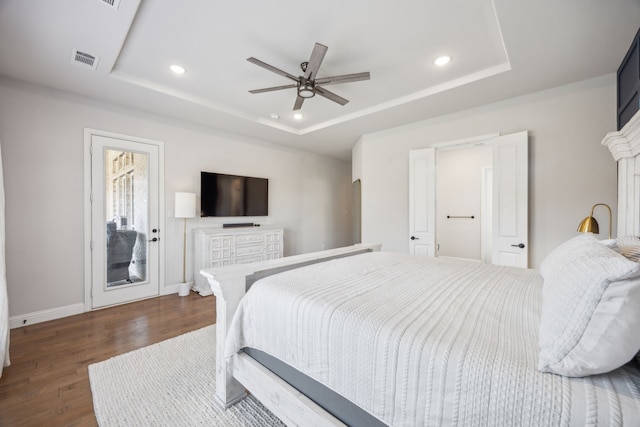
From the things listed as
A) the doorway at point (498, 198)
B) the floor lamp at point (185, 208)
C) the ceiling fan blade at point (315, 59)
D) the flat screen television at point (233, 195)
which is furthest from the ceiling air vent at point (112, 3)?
the doorway at point (498, 198)

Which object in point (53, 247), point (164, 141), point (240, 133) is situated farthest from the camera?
point (240, 133)

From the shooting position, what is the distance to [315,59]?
199 cm

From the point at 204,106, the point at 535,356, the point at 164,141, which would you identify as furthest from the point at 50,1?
the point at 535,356

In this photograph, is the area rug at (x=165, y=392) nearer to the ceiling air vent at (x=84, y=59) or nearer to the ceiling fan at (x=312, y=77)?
the ceiling fan at (x=312, y=77)

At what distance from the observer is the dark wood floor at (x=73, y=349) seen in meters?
1.58

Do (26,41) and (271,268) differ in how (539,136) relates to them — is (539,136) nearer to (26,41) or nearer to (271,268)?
(271,268)

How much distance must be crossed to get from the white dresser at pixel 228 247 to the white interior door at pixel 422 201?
2.24 m

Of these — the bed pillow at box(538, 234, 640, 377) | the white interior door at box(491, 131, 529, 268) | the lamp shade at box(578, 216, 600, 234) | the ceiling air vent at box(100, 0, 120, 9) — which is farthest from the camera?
the white interior door at box(491, 131, 529, 268)

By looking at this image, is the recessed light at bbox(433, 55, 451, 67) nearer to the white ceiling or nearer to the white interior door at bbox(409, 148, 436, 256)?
the white ceiling

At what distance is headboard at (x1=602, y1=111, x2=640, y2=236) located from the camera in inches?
70.4

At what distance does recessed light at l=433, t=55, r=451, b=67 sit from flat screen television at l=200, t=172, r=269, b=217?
3267 mm

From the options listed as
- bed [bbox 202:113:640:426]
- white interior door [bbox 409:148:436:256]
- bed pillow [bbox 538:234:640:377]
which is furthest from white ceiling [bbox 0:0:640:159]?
bed pillow [bbox 538:234:640:377]

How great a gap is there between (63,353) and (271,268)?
2.10m

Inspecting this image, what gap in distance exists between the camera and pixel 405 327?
3.15 ft
